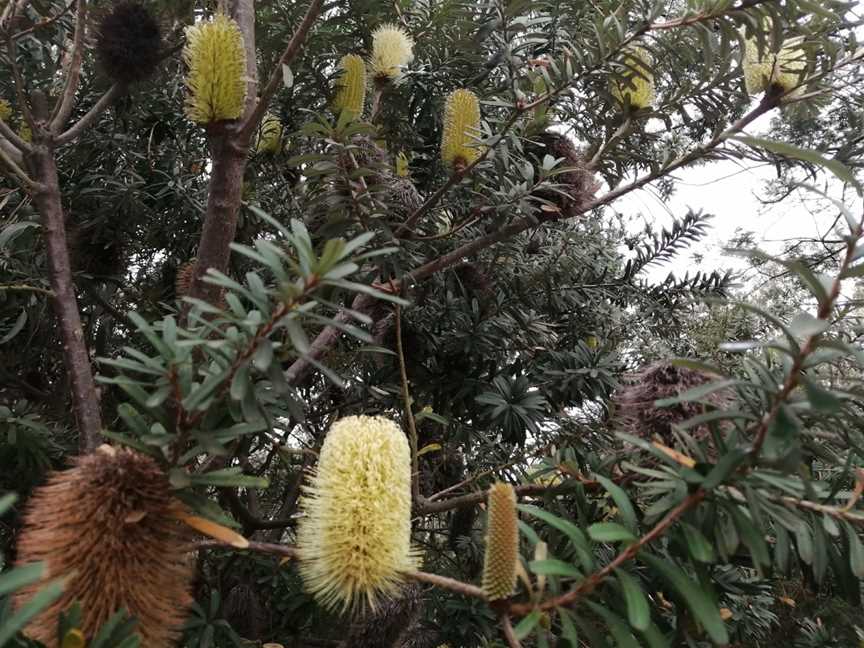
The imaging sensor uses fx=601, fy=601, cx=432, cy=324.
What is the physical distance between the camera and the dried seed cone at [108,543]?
56 centimetres

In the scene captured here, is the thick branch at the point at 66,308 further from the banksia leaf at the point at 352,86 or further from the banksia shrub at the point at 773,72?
the banksia shrub at the point at 773,72

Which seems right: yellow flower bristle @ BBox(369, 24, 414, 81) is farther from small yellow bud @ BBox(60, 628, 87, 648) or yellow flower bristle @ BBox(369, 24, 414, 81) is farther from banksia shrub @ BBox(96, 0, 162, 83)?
small yellow bud @ BBox(60, 628, 87, 648)

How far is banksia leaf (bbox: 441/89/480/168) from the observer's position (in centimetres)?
120

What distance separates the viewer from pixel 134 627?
545 mm

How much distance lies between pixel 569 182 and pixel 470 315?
45 cm

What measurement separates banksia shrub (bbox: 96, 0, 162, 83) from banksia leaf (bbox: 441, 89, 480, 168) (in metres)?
0.66

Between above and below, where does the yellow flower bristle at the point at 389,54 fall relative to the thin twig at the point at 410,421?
above

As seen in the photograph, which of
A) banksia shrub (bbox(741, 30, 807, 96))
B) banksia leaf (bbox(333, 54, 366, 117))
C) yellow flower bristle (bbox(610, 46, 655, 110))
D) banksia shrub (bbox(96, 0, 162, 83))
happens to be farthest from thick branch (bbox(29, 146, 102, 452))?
banksia shrub (bbox(741, 30, 807, 96))

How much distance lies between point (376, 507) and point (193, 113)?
0.70 metres

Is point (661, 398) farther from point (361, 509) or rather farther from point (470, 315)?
point (470, 315)

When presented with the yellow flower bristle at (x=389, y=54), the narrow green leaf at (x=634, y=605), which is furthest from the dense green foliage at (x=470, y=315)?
the yellow flower bristle at (x=389, y=54)

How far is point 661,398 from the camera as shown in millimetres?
847

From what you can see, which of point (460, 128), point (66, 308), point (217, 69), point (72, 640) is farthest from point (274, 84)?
point (72, 640)

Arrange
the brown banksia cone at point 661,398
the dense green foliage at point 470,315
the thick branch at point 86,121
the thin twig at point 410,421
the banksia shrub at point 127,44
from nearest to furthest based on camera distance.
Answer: the dense green foliage at point 470,315, the brown banksia cone at point 661,398, the thin twig at point 410,421, the thick branch at point 86,121, the banksia shrub at point 127,44
